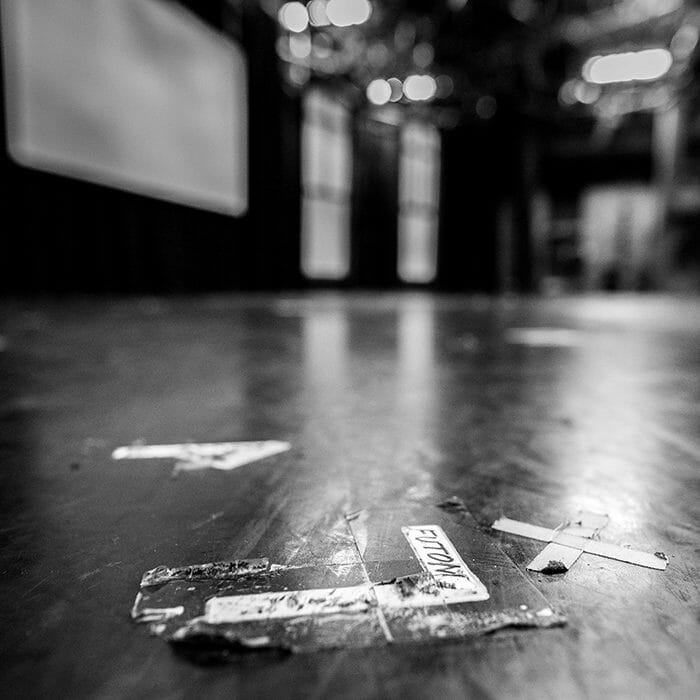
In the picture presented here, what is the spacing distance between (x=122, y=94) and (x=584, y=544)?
588 centimetres

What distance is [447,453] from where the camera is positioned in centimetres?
85

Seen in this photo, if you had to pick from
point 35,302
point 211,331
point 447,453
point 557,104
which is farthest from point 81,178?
point 557,104

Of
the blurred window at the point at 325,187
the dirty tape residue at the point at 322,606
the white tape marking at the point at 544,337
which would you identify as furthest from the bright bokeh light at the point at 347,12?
the dirty tape residue at the point at 322,606

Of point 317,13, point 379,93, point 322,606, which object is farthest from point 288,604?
point 379,93

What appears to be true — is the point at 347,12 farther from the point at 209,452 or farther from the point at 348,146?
the point at 209,452

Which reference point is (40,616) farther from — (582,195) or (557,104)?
(582,195)

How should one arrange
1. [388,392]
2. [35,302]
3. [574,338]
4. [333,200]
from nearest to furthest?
[388,392]
[574,338]
[35,302]
[333,200]

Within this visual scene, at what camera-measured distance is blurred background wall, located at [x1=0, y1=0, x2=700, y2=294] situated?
5.26m

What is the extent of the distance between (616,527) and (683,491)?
17 cm

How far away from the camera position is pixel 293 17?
282 inches

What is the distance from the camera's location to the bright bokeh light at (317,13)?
6754 mm

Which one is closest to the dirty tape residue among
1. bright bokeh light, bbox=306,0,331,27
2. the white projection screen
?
the white projection screen

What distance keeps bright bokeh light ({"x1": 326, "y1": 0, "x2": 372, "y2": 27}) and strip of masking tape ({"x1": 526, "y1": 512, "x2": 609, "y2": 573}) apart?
7.09 metres

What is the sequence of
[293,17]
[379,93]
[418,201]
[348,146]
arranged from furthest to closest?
[418,201], [348,146], [379,93], [293,17]
